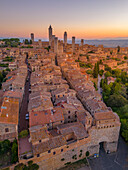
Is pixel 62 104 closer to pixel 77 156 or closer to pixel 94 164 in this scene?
pixel 77 156

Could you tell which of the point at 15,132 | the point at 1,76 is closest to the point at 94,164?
the point at 15,132

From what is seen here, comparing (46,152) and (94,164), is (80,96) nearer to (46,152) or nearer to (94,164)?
(94,164)

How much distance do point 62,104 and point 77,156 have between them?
7893 mm

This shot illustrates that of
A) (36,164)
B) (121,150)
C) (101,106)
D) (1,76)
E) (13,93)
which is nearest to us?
(36,164)

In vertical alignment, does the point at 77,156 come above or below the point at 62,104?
below

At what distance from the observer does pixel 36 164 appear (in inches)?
617

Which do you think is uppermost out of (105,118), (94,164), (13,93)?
(13,93)

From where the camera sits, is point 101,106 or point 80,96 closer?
point 101,106

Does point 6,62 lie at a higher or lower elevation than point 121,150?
higher

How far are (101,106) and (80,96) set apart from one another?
6125mm

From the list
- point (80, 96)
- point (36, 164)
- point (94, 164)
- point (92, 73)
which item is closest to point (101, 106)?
point (80, 96)

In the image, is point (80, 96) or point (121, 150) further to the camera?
point (80, 96)

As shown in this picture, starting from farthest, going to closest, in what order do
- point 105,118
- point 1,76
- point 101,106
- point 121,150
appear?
point 1,76, point 101,106, point 121,150, point 105,118

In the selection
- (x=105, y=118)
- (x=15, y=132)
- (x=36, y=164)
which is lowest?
(x=36, y=164)
